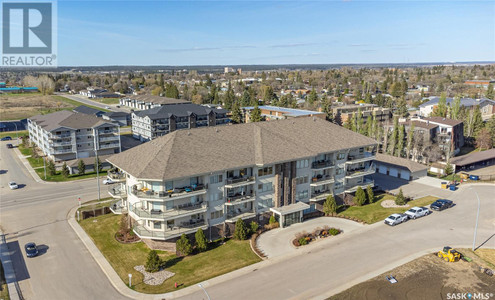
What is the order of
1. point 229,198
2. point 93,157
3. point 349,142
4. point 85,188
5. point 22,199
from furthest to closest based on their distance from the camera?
point 93,157 < point 85,188 < point 22,199 < point 349,142 < point 229,198

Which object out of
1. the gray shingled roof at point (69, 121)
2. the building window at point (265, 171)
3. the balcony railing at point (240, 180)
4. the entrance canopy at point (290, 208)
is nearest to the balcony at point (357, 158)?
the entrance canopy at point (290, 208)

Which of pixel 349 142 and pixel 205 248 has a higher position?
pixel 349 142

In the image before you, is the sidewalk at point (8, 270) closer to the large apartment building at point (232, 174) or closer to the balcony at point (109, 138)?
the large apartment building at point (232, 174)

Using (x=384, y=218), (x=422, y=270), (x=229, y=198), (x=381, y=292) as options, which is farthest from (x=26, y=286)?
(x=384, y=218)

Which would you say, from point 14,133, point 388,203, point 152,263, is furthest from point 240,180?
point 14,133

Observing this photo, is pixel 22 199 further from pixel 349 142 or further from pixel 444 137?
pixel 444 137

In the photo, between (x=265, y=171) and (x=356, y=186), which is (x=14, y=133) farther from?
(x=356, y=186)
